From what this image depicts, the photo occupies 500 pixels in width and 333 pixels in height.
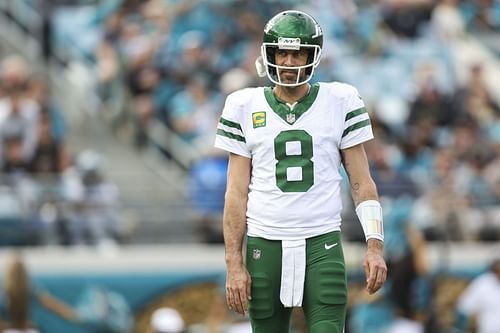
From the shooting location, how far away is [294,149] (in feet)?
21.1

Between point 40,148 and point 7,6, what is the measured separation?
161 inches

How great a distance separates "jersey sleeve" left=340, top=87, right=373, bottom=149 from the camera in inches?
256

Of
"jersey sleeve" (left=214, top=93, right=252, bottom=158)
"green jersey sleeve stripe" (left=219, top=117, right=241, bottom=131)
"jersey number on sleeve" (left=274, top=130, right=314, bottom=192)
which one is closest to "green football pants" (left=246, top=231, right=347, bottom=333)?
"jersey number on sleeve" (left=274, top=130, right=314, bottom=192)

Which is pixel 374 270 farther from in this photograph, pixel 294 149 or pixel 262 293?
pixel 294 149

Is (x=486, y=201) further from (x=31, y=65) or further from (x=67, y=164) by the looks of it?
(x=31, y=65)

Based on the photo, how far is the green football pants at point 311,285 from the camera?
20.9 feet

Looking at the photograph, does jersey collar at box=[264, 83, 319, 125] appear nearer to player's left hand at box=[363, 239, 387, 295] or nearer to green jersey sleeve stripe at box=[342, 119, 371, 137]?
green jersey sleeve stripe at box=[342, 119, 371, 137]

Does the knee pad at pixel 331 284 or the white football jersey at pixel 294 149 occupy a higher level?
the white football jersey at pixel 294 149

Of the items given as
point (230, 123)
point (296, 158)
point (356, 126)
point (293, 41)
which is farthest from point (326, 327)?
point (293, 41)

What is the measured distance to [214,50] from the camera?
50.2 feet

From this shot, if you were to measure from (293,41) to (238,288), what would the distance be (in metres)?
1.26

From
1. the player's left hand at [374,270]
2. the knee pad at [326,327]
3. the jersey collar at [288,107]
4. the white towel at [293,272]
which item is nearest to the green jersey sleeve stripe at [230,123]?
the jersey collar at [288,107]

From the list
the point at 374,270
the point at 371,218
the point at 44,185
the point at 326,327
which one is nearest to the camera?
the point at 374,270

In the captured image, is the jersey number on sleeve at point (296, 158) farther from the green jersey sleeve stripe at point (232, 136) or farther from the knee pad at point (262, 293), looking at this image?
the knee pad at point (262, 293)
